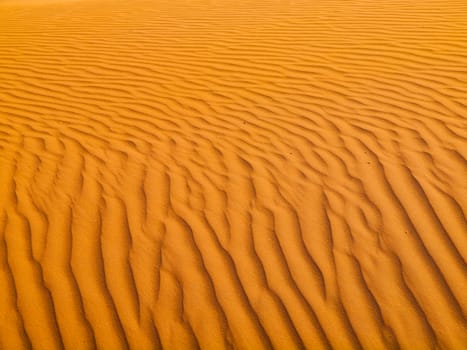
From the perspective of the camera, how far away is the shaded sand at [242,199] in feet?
7.48

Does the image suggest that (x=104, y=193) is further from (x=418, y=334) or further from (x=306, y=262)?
(x=418, y=334)

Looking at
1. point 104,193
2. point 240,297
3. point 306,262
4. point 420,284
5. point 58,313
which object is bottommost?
point 58,313

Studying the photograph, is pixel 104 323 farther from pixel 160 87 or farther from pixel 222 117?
pixel 160 87

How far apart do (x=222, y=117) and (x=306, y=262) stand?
201 cm

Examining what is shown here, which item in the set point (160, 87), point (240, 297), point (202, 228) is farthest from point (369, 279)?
point (160, 87)

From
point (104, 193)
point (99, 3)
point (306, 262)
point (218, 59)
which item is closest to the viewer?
point (306, 262)

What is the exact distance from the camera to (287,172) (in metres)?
3.25

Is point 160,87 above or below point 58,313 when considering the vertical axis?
above

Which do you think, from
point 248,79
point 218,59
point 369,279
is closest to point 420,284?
point 369,279

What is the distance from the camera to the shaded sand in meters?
2.28

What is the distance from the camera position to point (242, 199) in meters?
3.04

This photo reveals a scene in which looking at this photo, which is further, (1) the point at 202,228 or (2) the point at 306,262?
(1) the point at 202,228

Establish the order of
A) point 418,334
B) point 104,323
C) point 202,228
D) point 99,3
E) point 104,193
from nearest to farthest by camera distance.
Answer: point 418,334 → point 104,323 → point 202,228 → point 104,193 → point 99,3

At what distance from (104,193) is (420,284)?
7.19ft
